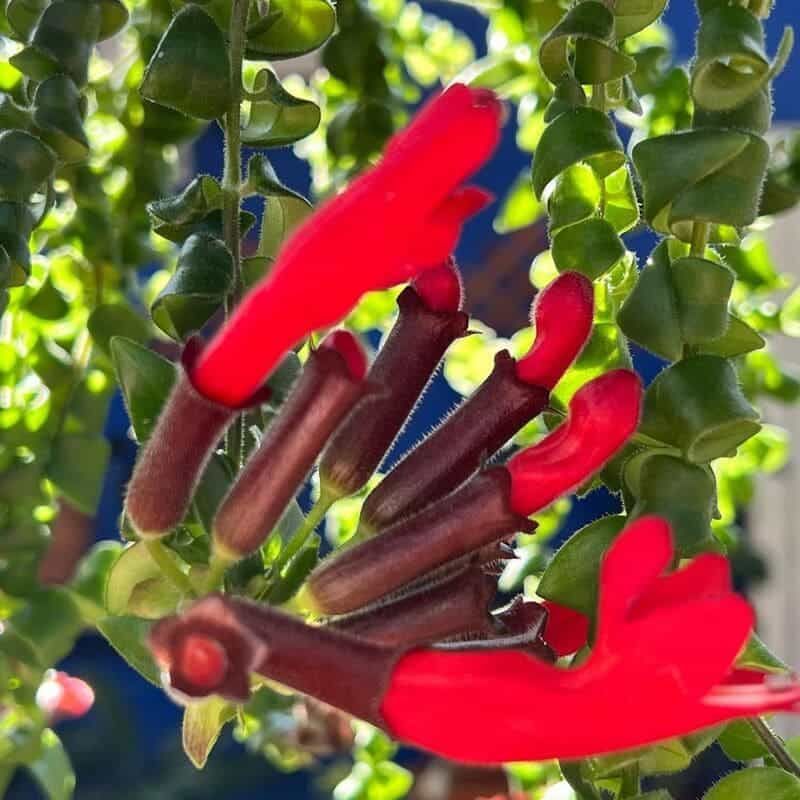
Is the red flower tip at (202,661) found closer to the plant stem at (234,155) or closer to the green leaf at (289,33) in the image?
the plant stem at (234,155)

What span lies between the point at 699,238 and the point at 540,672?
0.21 meters

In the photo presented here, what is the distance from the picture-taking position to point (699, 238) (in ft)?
1.44

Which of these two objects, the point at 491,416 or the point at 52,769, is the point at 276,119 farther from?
the point at 52,769

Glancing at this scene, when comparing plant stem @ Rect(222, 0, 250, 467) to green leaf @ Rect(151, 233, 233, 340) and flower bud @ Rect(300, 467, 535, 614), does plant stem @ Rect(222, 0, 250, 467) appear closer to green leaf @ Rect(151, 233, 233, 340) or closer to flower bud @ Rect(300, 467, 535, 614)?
green leaf @ Rect(151, 233, 233, 340)

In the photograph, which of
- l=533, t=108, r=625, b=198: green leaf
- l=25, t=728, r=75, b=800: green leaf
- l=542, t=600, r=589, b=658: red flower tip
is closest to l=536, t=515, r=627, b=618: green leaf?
l=542, t=600, r=589, b=658: red flower tip

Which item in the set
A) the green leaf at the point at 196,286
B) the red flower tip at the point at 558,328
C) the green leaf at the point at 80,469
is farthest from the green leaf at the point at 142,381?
the green leaf at the point at 80,469

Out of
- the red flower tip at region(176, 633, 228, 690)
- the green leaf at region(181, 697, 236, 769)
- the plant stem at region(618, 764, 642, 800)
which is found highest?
the red flower tip at region(176, 633, 228, 690)

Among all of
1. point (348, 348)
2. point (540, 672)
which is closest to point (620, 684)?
point (540, 672)

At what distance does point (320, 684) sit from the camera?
0.31 metres

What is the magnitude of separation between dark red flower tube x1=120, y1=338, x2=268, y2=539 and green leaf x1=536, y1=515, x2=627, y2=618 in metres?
0.13

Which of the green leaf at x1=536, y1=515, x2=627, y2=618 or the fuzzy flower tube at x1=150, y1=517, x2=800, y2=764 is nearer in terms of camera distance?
the fuzzy flower tube at x1=150, y1=517, x2=800, y2=764

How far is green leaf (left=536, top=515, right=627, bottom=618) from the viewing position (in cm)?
A: 40

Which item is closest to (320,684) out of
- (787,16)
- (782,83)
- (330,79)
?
(330,79)

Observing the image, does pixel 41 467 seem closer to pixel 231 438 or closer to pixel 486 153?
pixel 231 438
